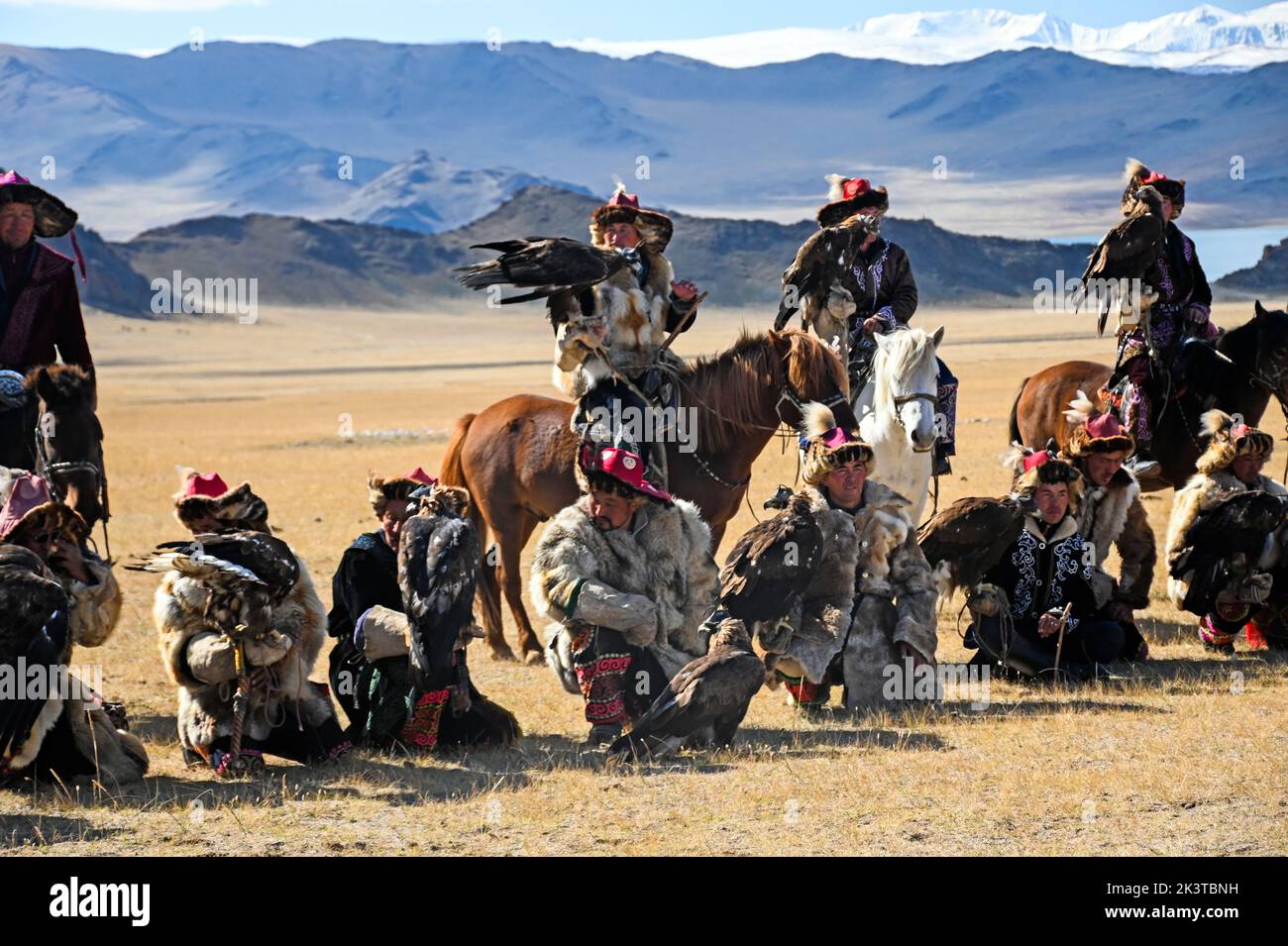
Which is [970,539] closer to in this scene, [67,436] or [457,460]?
[457,460]

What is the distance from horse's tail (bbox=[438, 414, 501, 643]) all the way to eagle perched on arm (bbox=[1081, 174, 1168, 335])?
14.2ft

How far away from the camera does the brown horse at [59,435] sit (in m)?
8.90

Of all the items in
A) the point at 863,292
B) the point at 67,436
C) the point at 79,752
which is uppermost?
the point at 863,292

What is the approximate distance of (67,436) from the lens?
891 centimetres

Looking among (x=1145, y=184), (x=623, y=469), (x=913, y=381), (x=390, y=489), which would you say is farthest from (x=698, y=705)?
(x=1145, y=184)

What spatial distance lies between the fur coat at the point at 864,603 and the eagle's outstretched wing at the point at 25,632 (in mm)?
3377

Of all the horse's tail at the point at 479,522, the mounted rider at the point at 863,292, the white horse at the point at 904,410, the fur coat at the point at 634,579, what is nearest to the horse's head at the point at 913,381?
the white horse at the point at 904,410

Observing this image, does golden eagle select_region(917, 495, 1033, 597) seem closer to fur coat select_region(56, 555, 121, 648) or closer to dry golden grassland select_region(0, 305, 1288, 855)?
dry golden grassland select_region(0, 305, 1288, 855)

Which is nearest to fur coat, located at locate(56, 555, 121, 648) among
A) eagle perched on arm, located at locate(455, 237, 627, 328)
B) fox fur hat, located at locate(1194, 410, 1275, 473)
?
eagle perched on arm, located at locate(455, 237, 627, 328)

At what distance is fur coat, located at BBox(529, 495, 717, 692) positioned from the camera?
7.80m

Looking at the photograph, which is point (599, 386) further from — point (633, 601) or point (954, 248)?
point (954, 248)

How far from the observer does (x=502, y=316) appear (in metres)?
119

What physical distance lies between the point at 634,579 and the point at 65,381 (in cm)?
340

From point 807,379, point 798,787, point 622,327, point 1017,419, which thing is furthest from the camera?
point 1017,419
